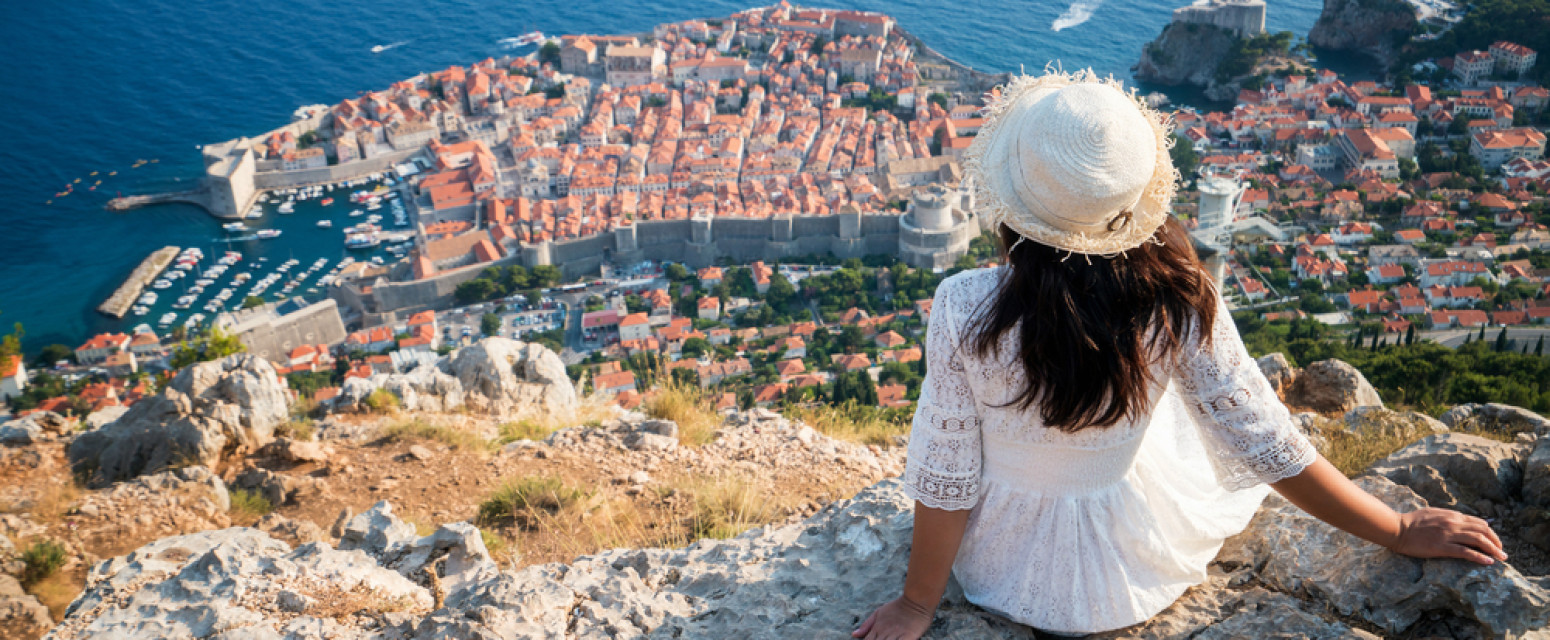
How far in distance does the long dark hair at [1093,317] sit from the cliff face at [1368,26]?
2527 centimetres

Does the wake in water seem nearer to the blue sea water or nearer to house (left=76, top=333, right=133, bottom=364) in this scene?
the blue sea water

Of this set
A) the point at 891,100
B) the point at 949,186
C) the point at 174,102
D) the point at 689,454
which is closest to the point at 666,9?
the point at 891,100

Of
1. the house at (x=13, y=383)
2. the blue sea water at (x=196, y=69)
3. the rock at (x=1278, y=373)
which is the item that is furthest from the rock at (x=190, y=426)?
the blue sea water at (x=196, y=69)

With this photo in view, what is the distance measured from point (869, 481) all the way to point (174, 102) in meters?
25.4

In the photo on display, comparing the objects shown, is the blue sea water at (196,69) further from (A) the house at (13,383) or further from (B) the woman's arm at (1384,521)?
(B) the woman's arm at (1384,521)

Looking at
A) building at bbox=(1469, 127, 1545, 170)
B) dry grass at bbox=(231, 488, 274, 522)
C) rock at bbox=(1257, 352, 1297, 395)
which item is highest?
rock at bbox=(1257, 352, 1297, 395)

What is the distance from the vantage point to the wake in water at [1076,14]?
86.8 feet

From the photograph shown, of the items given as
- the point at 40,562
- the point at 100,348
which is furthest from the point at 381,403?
the point at 100,348

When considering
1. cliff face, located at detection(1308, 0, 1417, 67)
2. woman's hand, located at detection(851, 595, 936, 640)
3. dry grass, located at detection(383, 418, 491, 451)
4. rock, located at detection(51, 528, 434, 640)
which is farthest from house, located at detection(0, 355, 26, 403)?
cliff face, located at detection(1308, 0, 1417, 67)

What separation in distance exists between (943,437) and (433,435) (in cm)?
254

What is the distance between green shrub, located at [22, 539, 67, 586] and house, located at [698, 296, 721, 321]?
1127cm

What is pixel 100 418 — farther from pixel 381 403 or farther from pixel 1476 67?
pixel 1476 67

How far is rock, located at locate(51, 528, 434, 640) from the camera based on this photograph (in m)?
1.71

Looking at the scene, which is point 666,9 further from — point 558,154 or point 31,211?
point 31,211
